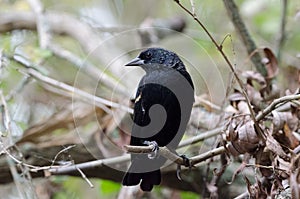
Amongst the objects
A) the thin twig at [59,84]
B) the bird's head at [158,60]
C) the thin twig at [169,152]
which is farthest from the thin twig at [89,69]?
the thin twig at [169,152]

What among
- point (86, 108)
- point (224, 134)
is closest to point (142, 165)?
point (224, 134)

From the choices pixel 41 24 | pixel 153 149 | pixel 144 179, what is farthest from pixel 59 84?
pixel 41 24

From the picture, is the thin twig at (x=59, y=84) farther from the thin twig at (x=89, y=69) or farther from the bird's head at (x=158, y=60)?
the bird's head at (x=158, y=60)

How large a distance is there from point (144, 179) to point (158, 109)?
0.29m

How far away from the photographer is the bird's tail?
2.37m

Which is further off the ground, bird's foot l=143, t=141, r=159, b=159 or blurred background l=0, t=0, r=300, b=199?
blurred background l=0, t=0, r=300, b=199

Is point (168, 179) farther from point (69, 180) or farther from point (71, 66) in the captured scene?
point (71, 66)

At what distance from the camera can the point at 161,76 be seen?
8.19ft

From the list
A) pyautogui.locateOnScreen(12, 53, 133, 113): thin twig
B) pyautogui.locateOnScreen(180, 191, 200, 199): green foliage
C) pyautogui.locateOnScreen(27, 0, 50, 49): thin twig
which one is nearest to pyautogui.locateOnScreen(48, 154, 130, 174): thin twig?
pyautogui.locateOnScreen(12, 53, 133, 113): thin twig

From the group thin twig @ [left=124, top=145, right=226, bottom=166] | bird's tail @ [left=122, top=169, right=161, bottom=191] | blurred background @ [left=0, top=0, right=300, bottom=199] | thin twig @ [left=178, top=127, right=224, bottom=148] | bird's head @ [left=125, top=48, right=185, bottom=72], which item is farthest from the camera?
blurred background @ [left=0, top=0, right=300, bottom=199]

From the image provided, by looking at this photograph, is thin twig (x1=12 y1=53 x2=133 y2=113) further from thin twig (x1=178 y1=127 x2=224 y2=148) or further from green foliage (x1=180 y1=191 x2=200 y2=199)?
green foliage (x1=180 y1=191 x2=200 y2=199)

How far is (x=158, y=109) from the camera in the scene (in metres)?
2.47

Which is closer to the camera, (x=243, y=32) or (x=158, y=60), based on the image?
(x=158, y=60)

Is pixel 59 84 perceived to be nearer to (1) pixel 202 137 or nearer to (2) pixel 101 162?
(2) pixel 101 162
